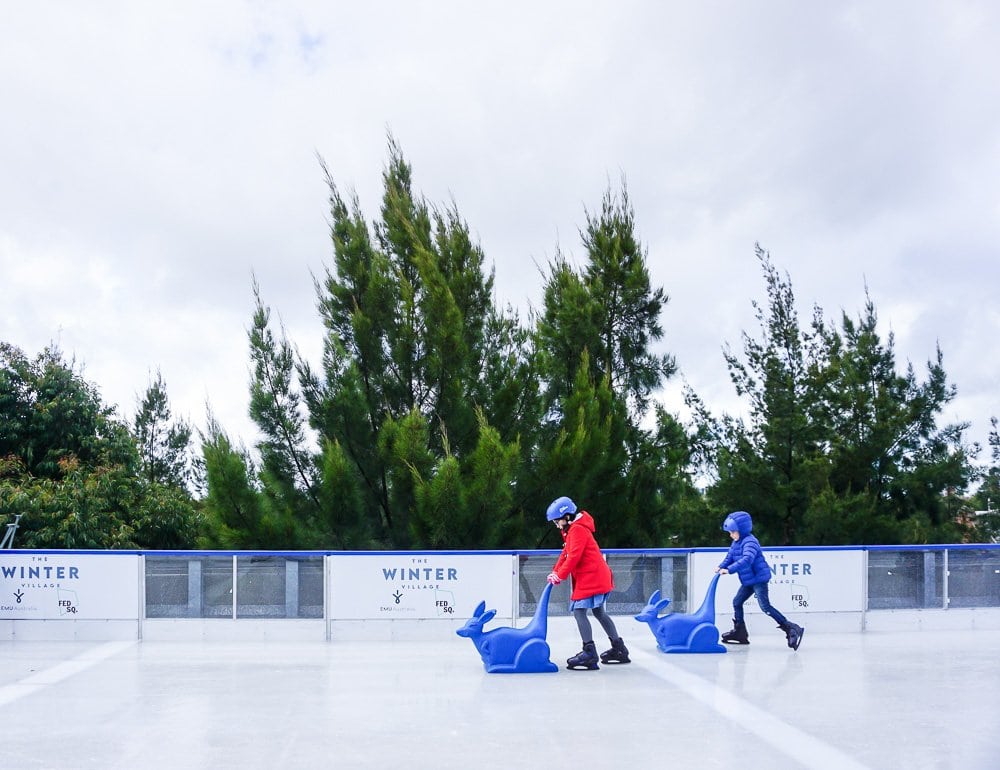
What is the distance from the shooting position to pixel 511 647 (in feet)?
30.6

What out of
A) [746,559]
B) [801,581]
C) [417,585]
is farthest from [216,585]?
[801,581]

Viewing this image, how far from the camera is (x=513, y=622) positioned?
41.0ft

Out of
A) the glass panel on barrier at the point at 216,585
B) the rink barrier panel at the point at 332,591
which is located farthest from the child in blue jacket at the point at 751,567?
the glass panel on barrier at the point at 216,585

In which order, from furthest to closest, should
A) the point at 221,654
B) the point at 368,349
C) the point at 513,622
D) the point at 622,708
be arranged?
the point at 368,349 < the point at 513,622 < the point at 221,654 < the point at 622,708

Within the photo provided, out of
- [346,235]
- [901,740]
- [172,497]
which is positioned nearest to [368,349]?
[346,235]

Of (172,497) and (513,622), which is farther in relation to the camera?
(172,497)

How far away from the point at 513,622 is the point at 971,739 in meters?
6.66

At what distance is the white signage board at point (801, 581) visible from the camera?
42.1 ft

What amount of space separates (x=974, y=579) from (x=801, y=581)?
230 cm

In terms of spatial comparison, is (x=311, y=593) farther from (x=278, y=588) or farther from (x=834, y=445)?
(x=834, y=445)

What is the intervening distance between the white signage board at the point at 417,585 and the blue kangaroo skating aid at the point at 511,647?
3.02 metres

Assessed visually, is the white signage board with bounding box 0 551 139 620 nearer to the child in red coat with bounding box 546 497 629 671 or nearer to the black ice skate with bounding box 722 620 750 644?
the child in red coat with bounding box 546 497 629 671

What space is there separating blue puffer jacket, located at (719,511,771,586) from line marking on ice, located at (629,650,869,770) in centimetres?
168

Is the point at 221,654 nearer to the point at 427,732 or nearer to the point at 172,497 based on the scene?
the point at 427,732
